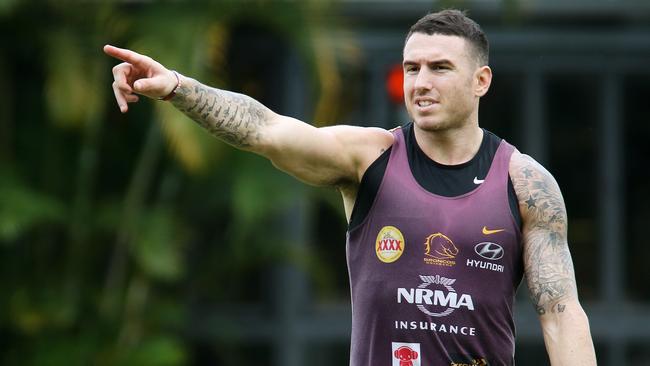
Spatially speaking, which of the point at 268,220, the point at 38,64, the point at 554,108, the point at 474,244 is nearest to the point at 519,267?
the point at 474,244

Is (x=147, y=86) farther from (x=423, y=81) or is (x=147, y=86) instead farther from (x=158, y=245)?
(x=158, y=245)

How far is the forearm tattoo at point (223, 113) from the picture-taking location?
4.55 m

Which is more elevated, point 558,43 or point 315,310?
point 558,43

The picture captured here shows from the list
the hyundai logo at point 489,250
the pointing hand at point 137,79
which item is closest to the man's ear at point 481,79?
the hyundai logo at point 489,250

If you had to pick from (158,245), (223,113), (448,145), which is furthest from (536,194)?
(158,245)

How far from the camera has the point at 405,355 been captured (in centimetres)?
472

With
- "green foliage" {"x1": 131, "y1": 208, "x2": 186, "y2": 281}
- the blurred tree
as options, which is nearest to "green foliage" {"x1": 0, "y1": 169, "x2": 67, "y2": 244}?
the blurred tree

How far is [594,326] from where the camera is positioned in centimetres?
1245

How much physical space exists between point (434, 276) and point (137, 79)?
1.30 m

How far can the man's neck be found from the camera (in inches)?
194

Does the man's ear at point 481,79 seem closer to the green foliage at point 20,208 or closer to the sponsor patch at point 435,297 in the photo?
the sponsor patch at point 435,297

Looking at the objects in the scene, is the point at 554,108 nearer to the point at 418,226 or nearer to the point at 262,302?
the point at 262,302

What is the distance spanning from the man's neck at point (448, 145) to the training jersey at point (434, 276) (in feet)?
0.53

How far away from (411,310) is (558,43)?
8272 millimetres
